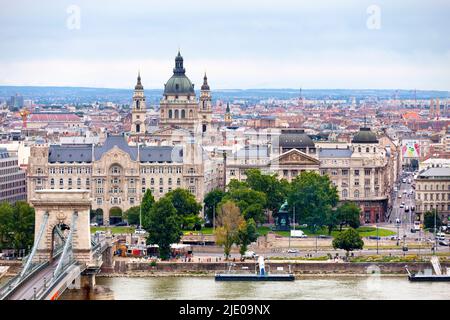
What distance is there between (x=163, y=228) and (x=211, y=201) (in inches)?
176

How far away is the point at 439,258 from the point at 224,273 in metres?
2.87

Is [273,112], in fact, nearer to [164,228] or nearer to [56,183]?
[56,183]

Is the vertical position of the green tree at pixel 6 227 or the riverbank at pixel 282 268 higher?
the green tree at pixel 6 227

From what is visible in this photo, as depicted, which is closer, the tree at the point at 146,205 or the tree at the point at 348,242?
the tree at the point at 348,242

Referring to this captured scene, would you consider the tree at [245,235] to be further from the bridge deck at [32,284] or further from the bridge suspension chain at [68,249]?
the bridge deck at [32,284]

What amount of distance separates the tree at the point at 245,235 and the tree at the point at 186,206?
2.05m

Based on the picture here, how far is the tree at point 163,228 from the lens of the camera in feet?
59.6

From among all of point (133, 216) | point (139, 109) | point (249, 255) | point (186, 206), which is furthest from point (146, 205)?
point (139, 109)

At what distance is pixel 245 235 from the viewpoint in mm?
18578

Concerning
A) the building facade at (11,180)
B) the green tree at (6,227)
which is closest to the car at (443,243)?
the green tree at (6,227)

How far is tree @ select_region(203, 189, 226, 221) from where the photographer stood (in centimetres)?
2261

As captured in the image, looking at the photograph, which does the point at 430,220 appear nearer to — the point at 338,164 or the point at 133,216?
the point at 338,164

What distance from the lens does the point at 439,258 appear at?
18.0 m
